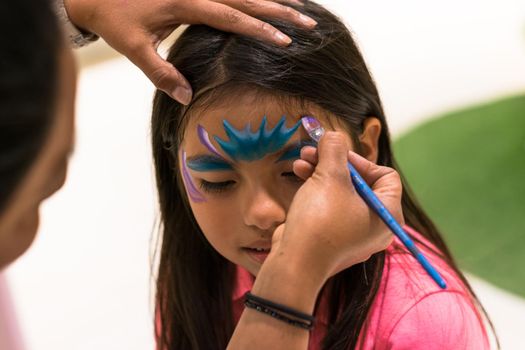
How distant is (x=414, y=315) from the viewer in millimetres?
960

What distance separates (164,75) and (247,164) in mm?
158

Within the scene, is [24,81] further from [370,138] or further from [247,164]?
[370,138]

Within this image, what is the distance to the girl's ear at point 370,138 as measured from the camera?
3.24ft

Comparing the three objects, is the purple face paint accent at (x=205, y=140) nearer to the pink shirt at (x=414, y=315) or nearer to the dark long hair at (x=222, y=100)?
the dark long hair at (x=222, y=100)

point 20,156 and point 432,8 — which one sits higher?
point 20,156

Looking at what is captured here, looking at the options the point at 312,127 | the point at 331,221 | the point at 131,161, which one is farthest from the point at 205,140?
the point at 131,161

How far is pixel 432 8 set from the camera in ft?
7.51

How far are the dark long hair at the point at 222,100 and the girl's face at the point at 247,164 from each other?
24 mm

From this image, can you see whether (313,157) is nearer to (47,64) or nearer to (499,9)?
(47,64)

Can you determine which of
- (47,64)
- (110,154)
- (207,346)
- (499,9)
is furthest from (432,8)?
(47,64)

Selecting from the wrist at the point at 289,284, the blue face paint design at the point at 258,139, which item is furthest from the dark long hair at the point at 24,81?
the blue face paint design at the point at 258,139

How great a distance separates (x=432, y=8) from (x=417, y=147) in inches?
25.6

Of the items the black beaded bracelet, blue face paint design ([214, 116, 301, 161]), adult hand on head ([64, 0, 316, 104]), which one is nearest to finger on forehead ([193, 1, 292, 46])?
adult hand on head ([64, 0, 316, 104])

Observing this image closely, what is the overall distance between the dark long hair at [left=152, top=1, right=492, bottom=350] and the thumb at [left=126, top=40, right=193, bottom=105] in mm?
17
